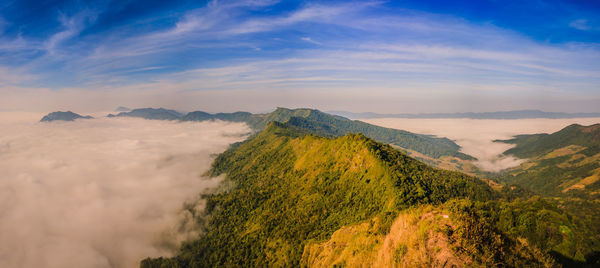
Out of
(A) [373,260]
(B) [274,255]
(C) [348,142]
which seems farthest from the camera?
(C) [348,142]

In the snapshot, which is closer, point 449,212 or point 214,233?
point 449,212

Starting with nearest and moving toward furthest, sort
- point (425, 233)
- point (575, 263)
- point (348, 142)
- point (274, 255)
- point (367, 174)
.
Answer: point (425, 233) → point (575, 263) → point (274, 255) → point (367, 174) → point (348, 142)

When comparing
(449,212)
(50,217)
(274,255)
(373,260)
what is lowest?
(50,217)

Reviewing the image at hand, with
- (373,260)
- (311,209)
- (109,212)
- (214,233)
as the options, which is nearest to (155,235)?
(214,233)

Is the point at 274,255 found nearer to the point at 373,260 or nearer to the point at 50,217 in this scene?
the point at 373,260

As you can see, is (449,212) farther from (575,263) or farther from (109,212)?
(109,212)

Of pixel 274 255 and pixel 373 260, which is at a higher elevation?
pixel 373 260
